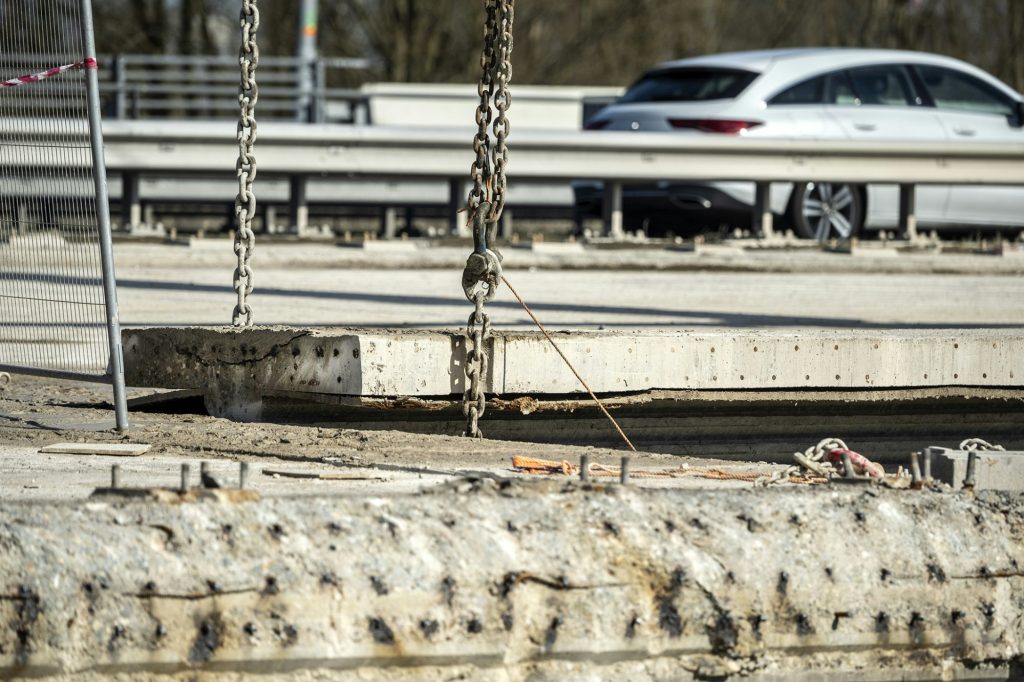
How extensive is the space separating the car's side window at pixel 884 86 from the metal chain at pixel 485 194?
955cm

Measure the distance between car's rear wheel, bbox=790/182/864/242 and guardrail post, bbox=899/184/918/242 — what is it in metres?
0.41

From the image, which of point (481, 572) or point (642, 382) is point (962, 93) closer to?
point (642, 382)

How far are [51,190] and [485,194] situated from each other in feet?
5.69

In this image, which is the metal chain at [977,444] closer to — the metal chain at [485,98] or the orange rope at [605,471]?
the orange rope at [605,471]

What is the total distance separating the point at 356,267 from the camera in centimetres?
1193

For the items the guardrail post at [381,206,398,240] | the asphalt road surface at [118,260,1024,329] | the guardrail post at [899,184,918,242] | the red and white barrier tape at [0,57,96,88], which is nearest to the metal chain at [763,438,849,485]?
the red and white barrier tape at [0,57,96,88]

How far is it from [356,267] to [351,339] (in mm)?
6280

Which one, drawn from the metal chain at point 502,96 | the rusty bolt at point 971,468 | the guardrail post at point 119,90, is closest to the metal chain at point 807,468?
the rusty bolt at point 971,468

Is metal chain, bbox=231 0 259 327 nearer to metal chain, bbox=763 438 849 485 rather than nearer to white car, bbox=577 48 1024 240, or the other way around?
metal chain, bbox=763 438 849 485

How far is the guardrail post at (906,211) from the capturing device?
14.3 meters

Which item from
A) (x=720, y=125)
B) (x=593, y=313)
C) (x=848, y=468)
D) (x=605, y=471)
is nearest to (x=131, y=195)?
(x=720, y=125)

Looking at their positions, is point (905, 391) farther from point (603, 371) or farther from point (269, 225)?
point (269, 225)

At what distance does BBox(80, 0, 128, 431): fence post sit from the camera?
17.9 feet

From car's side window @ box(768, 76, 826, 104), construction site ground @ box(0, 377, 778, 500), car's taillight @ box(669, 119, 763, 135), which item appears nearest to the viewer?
construction site ground @ box(0, 377, 778, 500)
